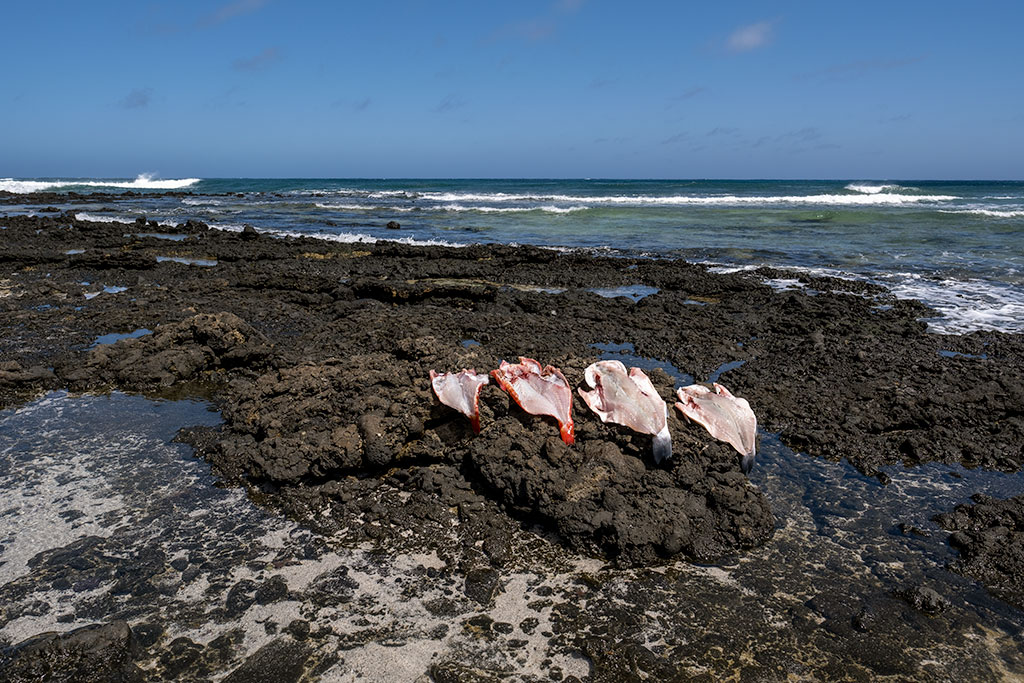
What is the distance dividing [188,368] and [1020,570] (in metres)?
6.75

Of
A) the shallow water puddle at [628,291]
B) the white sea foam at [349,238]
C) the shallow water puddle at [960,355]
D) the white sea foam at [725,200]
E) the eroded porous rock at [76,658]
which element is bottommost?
the eroded porous rock at [76,658]

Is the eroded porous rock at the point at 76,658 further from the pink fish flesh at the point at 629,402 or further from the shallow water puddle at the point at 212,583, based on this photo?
the pink fish flesh at the point at 629,402

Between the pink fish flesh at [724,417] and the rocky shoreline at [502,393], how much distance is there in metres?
0.16

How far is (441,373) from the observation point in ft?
17.0

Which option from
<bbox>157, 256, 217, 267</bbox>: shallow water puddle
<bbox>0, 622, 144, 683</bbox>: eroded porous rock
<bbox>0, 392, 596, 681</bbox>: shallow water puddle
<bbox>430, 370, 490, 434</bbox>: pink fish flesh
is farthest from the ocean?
<bbox>0, 622, 144, 683</bbox>: eroded porous rock

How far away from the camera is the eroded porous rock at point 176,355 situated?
6.24m

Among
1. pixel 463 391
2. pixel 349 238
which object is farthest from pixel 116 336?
pixel 349 238

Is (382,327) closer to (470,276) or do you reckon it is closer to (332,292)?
(332,292)

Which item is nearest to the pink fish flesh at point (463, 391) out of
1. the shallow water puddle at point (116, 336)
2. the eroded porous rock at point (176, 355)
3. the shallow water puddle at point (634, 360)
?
the shallow water puddle at point (634, 360)

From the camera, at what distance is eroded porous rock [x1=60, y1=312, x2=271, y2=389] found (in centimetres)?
624

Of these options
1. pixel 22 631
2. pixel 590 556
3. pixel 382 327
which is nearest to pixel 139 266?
pixel 382 327

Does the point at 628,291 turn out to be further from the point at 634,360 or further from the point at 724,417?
the point at 724,417

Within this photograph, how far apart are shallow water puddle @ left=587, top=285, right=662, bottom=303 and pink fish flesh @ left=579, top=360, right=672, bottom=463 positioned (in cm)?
669

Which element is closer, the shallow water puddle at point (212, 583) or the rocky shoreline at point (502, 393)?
the shallow water puddle at point (212, 583)
